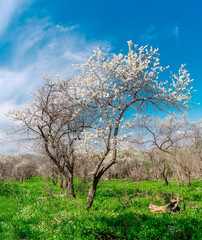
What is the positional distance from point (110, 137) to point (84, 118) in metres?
2.27

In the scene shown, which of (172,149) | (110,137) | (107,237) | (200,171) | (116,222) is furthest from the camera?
(200,171)

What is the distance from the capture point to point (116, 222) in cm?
603

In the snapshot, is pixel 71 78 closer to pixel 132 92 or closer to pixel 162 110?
pixel 132 92

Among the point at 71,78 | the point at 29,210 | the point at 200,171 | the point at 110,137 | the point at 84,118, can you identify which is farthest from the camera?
the point at 200,171

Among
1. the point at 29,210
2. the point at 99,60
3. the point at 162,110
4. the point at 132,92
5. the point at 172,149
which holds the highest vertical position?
the point at 99,60

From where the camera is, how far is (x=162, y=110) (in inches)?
362

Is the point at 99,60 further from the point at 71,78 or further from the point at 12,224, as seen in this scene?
the point at 12,224

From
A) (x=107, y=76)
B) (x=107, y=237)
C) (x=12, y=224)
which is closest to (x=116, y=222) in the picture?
(x=107, y=237)

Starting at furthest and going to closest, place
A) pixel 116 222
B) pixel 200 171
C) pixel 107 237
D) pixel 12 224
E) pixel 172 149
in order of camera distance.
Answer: pixel 200 171 → pixel 172 149 → pixel 12 224 → pixel 116 222 → pixel 107 237

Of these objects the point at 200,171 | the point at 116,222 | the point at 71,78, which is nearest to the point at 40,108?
the point at 71,78

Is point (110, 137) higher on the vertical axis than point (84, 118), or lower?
lower

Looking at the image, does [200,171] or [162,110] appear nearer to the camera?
[162,110]

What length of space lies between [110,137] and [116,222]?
4.13 meters

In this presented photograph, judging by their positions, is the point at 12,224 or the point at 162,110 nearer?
the point at 12,224
